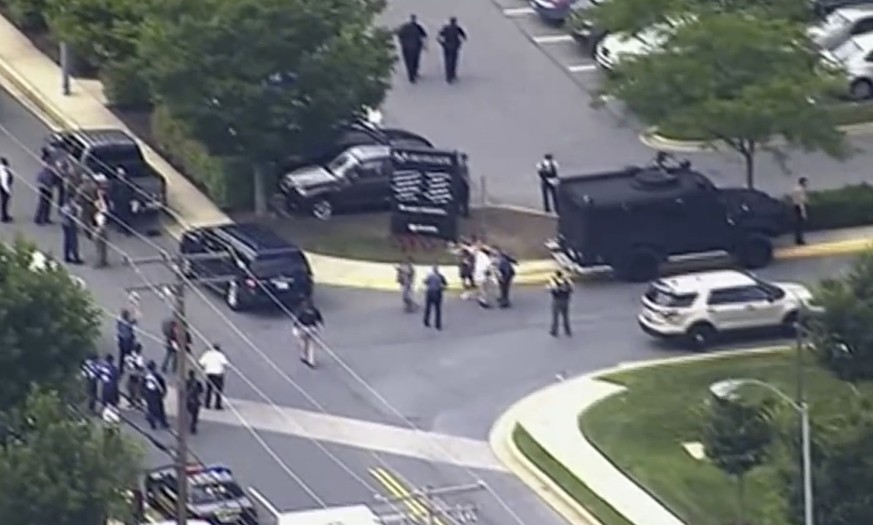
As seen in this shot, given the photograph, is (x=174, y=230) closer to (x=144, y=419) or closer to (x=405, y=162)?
(x=405, y=162)

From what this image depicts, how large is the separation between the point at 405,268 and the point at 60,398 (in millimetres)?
13643

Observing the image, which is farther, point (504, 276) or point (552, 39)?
point (552, 39)

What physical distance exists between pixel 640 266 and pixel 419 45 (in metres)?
12.6

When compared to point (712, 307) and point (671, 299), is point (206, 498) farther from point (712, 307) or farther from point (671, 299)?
point (712, 307)

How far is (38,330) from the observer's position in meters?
58.1

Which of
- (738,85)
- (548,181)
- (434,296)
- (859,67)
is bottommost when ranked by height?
(434,296)

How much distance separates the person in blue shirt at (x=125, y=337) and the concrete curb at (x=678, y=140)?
15771 millimetres

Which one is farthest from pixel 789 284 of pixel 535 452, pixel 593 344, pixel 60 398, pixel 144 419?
pixel 60 398

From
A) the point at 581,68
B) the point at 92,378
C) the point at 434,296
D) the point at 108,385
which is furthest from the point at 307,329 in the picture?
the point at 581,68

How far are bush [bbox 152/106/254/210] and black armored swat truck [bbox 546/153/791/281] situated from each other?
6.83 meters

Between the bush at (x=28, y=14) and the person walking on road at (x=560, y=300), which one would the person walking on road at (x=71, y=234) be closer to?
the person walking on road at (x=560, y=300)

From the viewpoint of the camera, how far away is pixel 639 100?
7344 centimetres

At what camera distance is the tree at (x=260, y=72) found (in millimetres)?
72750

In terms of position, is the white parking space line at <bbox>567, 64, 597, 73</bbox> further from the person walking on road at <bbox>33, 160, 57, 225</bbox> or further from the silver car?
the person walking on road at <bbox>33, 160, 57, 225</bbox>
